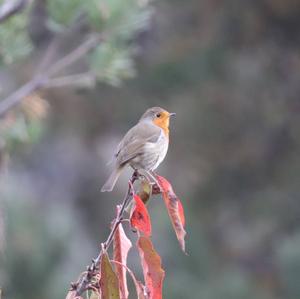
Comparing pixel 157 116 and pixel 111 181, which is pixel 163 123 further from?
pixel 111 181

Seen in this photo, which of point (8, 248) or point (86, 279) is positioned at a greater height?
point (8, 248)

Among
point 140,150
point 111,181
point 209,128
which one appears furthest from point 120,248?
point 209,128

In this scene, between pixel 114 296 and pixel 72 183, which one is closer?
pixel 114 296

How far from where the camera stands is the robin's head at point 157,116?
5.01 metres

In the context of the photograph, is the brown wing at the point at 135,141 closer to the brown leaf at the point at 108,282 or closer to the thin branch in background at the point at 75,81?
the thin branch in background at the point at 75,81

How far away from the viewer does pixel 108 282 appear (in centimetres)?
281

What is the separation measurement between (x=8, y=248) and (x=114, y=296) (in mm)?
6068

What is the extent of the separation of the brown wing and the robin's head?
0.19 m

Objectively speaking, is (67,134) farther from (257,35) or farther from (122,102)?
(257,35)

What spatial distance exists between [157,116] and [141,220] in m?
2.19

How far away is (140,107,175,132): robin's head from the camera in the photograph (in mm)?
5008

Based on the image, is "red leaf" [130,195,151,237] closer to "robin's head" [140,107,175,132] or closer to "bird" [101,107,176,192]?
"bird" [101,107,176,192]

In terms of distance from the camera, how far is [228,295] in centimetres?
1093

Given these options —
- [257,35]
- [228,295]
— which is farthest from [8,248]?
[257,35]
